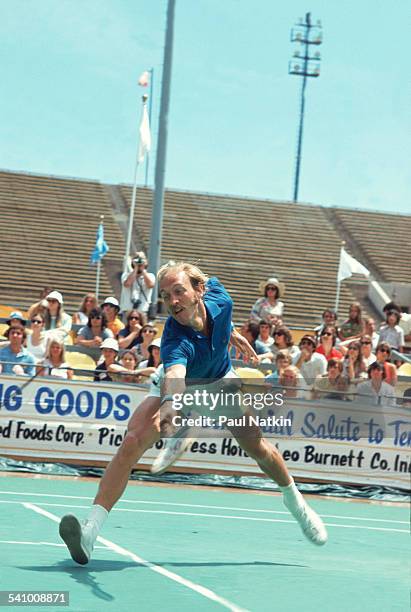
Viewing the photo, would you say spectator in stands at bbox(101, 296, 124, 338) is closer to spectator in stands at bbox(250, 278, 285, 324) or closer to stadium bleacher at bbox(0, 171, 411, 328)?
spectator in stands at bbox(250, 278, 285, 324)

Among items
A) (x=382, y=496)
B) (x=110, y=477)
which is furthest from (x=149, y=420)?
(x=382, y=496)

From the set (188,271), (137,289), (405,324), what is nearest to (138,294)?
(137,289)

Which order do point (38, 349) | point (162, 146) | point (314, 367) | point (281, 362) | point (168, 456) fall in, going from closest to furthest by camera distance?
point (168, 456)
point (281, 362)
point (314, 367)
point (38, 349)
point (162, 146)

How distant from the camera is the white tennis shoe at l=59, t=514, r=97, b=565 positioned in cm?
618

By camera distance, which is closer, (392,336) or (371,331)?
(371,331)

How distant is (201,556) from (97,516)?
56.0 inches

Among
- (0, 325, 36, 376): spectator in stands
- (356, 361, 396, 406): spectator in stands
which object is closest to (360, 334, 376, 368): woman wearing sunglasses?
(356, 361, 396, 406): spectator in stands

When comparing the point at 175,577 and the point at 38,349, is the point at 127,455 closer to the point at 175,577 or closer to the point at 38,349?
the point at 175,577

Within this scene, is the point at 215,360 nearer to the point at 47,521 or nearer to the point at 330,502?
the point at 47,521

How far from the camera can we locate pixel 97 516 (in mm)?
6309

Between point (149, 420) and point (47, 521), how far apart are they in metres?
2.63

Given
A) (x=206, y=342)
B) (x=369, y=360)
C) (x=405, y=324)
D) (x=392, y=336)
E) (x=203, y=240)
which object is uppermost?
(x=203, y=240)

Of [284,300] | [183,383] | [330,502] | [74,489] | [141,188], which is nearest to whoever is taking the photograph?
[183,383]

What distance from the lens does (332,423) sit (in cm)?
1324
